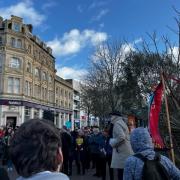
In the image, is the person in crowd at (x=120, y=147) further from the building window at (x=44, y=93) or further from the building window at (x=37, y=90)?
the building window at (x=44, y=93)

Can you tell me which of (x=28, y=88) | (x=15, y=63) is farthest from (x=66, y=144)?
(x=28, y=88)

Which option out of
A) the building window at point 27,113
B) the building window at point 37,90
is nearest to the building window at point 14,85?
the building window at point 27,113

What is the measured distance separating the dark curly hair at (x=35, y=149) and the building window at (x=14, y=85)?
46.4 meters

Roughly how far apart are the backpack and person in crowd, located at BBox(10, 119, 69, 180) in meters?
1.75

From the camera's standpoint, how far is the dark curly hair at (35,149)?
172cm

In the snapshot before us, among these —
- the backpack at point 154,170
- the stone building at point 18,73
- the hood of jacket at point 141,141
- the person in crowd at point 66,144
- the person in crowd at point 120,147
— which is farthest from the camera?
the stone building at point 18,73

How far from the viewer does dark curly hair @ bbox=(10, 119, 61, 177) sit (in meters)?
1.72

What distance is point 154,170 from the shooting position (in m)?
3.34

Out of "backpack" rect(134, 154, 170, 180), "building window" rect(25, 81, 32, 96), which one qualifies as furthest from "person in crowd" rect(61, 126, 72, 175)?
"building window" rect(25, 81, 32, 96)

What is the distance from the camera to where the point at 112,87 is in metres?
30.2

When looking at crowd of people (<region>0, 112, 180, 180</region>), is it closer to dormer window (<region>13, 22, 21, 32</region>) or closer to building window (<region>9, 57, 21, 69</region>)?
building window (<region>9, 57, 21, 69</region>)

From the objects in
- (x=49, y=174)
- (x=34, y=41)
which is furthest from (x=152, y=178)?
(x=34, y=41)

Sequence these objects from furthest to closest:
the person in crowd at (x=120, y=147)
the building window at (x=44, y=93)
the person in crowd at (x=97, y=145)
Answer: the building window at (x=44, y=93) < the person in crowd at (x=97, y=145) < the person in crowd at (x=120, y=147)

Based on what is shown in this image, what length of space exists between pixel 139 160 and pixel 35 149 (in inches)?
76.4
